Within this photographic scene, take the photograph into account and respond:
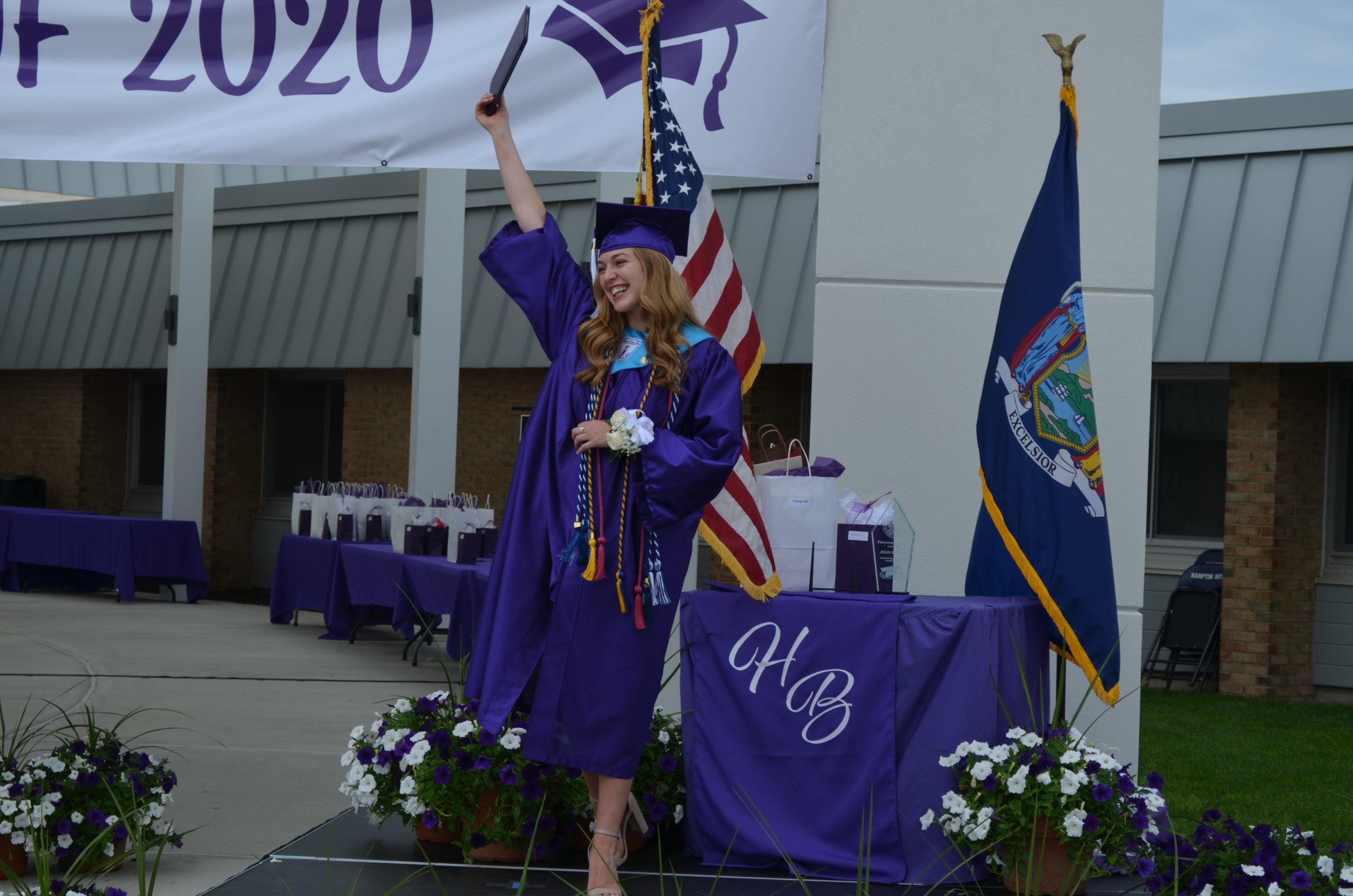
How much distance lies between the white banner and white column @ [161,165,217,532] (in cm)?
942

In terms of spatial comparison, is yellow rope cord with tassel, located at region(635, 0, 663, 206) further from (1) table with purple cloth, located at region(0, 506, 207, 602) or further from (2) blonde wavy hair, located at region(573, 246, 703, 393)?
(1) table with purple cloth, located at region(0, 506, 207, 602)

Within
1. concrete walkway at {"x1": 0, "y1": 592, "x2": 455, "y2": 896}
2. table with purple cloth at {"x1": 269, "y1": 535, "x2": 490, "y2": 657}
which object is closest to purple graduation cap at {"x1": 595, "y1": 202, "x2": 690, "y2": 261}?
concrete walkway at {"x1": 0, "y1": 592, "x2": 455, "y2": 896}

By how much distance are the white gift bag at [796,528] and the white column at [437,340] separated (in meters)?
7.52

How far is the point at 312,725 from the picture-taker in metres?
7.35

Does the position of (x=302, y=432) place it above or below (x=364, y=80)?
below

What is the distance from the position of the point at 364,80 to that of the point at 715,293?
1367mm

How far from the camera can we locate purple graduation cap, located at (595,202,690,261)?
3770mm

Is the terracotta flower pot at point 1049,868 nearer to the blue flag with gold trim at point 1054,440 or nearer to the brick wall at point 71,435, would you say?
the blue flag with gold trim at point 1054,440

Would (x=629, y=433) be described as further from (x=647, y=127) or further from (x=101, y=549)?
(x=101, y=549)

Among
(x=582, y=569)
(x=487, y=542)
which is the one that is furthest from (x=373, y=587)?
(x=582, y=569)

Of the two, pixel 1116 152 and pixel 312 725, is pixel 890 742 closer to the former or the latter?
pixel 1116 152

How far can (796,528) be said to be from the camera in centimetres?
433

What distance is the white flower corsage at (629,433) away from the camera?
3.54m

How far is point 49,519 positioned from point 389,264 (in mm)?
4168
